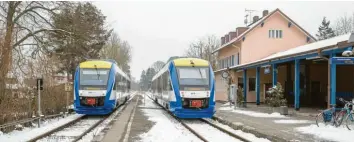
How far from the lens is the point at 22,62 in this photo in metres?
18.3

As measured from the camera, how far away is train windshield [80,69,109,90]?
812 inches

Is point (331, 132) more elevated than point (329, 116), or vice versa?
point (329, 116)

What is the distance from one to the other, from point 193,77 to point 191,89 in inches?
28.1

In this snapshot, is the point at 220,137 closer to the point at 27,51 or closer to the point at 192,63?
the point at 192,63

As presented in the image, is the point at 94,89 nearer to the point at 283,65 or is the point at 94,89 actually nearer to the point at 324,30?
the point at 283,65

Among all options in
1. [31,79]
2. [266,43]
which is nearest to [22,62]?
[31,79]

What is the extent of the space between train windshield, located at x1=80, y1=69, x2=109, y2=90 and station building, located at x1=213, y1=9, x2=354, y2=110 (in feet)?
30.2

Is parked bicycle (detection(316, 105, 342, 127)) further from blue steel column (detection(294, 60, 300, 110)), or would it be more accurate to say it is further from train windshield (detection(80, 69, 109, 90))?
train windshield (detection(80, 69, 109, 90))

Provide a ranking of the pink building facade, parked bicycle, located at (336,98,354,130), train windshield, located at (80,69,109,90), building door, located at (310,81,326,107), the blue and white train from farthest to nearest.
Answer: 1. the pink building facade
2. building door, located at (310,81,326,107)
3. train windshield, located at (80,69,109,90)
4. the blue and white train
5. parked bicycle, located at (336,98,354,130)

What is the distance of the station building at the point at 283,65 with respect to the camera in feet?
80.0

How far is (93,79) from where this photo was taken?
20891 mm

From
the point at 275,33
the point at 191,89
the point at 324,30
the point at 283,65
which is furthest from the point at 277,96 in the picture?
the point at 324,30

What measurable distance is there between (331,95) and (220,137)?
710 cm

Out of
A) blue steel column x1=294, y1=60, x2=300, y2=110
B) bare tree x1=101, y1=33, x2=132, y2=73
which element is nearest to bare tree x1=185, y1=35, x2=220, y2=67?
bare tree x1=101, y1=33, x2=132, y2=73
